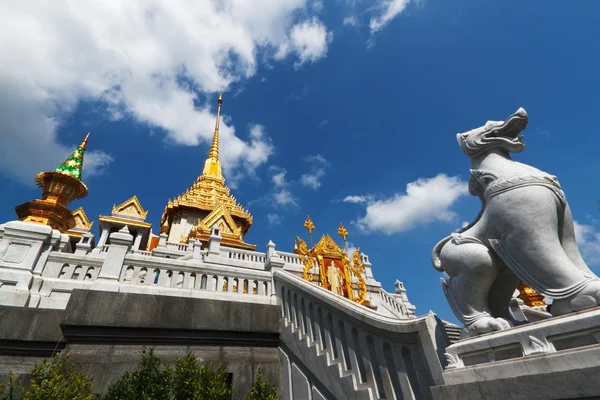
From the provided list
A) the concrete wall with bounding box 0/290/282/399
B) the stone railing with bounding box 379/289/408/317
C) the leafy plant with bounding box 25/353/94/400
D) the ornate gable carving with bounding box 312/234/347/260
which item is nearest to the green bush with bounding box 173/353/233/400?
the leafy plant with bounding box 25/353/94/400

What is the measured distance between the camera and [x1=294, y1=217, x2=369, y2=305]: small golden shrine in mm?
12359

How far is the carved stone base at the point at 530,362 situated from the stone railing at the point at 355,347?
231 mm

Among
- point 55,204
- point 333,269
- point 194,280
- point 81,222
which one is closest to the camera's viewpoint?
point 194,280

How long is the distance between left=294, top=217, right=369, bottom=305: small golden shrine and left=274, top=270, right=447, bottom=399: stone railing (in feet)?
21.4

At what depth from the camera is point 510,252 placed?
306cm

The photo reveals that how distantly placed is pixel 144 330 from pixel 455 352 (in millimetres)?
5163

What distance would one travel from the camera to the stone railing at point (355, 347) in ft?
10.00

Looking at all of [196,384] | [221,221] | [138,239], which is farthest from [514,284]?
[138,239]

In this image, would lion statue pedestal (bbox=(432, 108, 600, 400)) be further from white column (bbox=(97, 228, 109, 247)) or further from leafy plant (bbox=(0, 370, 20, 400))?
white column (bbox=(97, 228, 109, 247))

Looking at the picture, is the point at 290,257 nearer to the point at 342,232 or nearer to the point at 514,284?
the point at 342,232

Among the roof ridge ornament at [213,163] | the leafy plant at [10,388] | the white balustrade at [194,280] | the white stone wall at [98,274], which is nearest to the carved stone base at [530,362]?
the leafy plant at [10,388]

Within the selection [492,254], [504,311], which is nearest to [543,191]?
[492,254]

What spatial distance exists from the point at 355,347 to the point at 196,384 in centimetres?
225

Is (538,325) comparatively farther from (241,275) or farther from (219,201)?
(219,201)
